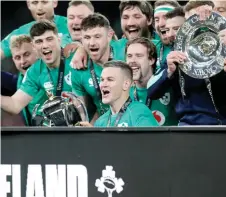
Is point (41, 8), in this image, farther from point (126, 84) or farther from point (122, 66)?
point (126, 84)

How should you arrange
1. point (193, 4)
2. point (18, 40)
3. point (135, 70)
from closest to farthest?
1. point (193, 4)
2. point (135, 70)
3. point (18, 40)

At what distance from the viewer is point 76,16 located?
215 inches

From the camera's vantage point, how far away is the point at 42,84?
218 inches

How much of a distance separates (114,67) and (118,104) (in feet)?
0.98

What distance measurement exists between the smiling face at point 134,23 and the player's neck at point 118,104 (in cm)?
47

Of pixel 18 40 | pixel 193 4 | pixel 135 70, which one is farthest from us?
pixel 18 40

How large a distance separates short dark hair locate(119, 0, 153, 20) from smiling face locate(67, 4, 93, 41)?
0.26 meters

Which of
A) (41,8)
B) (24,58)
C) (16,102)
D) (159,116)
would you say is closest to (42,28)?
(41,8)

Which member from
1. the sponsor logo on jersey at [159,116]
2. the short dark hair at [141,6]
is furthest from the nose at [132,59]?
the sponsor logo on jersey at [159,116]

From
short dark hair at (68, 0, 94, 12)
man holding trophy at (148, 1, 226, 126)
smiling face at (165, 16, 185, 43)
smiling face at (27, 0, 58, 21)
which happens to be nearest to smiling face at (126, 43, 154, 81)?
man holding trophy at (148, 1, 226, 126)

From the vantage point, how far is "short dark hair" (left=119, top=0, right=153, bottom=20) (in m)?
5.34

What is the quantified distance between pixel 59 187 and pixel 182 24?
5.37 feet

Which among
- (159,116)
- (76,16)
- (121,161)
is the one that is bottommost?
(121,161)

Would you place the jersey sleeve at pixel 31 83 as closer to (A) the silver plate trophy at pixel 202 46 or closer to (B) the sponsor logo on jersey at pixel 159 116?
(B) the sponsor logo on jersey at pixel 159 116
